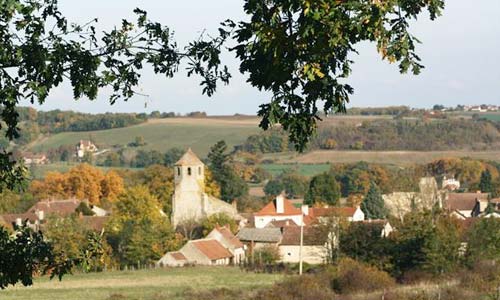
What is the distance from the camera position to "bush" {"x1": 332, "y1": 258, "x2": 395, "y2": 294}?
41.6 meters

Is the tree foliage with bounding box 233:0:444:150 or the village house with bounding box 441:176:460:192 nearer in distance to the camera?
the tree foliage with bounding box 233:0:444:150

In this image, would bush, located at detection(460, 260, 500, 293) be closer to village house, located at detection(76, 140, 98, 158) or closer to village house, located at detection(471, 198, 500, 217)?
village house, located at detection(471, 198, 500, 217)

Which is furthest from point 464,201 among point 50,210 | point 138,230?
point 138,230

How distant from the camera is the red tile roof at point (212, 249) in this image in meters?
60.9

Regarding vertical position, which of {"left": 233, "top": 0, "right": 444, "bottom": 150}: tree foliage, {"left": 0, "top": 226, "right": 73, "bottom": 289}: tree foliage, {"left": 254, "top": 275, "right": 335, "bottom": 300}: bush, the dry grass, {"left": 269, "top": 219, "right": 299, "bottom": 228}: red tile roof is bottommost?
the dry grass

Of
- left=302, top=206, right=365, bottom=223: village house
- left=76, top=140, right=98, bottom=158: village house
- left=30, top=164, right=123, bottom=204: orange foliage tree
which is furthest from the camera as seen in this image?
left=76, top=140, right=98, bottom=158: village house

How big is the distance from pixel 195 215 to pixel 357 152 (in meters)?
86.6

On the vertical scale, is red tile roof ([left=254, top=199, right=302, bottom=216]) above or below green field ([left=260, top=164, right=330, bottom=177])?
above

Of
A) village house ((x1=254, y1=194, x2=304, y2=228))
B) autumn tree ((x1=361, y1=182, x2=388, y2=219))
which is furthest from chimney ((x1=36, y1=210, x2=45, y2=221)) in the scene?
autumn tree ((x1=361, y1=182, x2=388, y2=219))

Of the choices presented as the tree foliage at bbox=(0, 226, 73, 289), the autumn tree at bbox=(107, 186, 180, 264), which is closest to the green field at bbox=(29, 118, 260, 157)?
the autumn tree at bbox=(107, 186, 180, 264)

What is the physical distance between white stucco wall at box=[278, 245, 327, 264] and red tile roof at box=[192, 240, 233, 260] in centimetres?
406

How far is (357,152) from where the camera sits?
159 metres

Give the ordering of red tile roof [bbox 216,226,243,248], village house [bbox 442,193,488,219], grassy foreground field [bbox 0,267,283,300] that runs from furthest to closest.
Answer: village house [bbox 442,193,488,219] < red tile roof [bbox 216,226,243,248] < grassy foreground field [bbox 0,267,283,300]

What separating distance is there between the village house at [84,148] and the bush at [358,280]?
118010 millimetres
